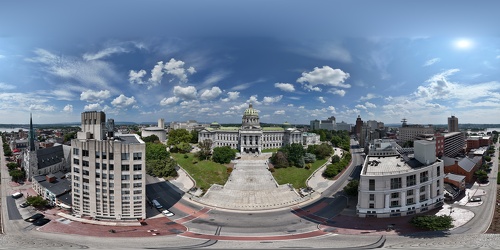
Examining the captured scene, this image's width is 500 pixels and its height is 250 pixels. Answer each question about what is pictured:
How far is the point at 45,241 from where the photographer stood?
71.4 ft

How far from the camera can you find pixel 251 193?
3666 cm

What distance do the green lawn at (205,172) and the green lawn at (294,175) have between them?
9.36 meters

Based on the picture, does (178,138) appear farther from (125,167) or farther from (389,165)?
(389,165)

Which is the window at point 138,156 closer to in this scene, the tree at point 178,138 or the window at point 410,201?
the window at point 410,201

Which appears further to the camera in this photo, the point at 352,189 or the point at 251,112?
the point at 251,112

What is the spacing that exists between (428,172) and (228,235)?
79.0 ft

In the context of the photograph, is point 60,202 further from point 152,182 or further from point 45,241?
point 152,182

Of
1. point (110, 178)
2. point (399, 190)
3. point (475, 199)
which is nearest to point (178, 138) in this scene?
point (110, 178)

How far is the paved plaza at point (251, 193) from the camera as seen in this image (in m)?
32.5

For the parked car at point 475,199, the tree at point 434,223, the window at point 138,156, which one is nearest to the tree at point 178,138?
the window at point 138,156

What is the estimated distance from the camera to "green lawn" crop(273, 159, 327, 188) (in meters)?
41.1

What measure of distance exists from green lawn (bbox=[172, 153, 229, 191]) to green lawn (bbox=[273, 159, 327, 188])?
369 inches

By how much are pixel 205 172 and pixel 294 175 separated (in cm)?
1601

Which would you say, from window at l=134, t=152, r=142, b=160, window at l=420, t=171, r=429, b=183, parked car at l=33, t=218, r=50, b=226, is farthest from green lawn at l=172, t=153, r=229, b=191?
window at l=420, t=171, r=429, b=183
